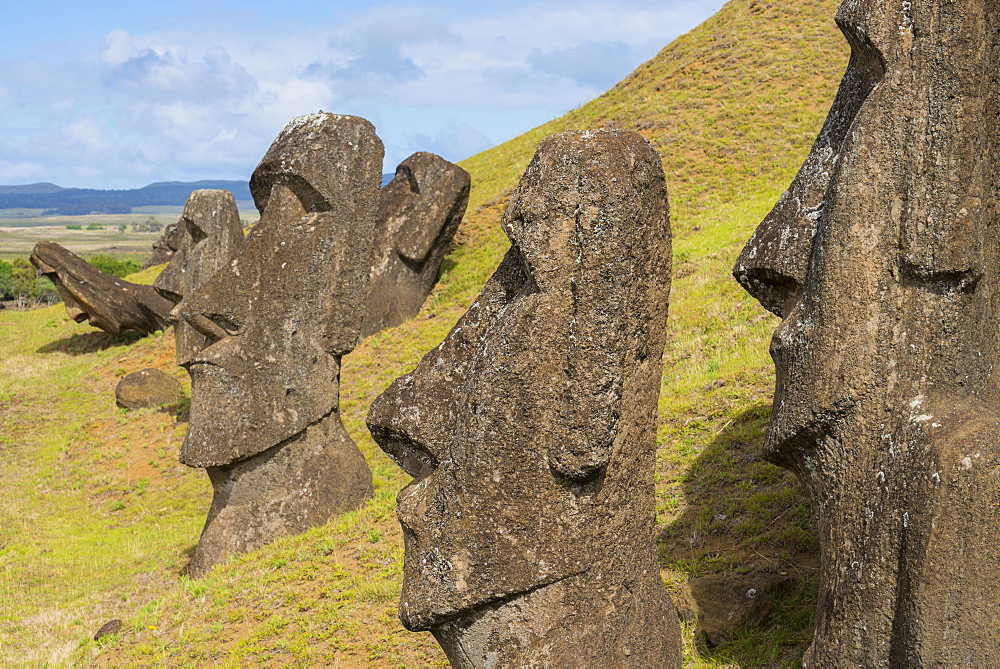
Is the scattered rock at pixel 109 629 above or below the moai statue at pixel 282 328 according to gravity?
below

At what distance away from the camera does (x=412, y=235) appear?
20328 millimetres

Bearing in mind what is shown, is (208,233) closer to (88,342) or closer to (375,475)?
(375,475)

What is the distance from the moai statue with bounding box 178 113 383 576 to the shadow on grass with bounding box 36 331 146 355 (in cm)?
1602

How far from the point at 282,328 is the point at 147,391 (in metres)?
10.1

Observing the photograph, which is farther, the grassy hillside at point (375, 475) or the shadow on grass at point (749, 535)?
the grassy hillside at point (375, 475)

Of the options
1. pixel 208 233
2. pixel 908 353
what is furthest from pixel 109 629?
pixel 208 233

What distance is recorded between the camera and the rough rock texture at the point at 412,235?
20312 mm

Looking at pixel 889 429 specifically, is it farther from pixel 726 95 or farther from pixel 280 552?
pixel 726 95

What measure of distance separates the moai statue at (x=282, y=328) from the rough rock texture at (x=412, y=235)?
8827mm

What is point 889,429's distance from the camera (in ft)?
16.9

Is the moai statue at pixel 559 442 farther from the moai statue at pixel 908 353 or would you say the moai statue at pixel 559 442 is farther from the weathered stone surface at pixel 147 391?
the weathered stone surface at pixel 147 391

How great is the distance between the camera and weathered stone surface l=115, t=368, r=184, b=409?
64.7 ft

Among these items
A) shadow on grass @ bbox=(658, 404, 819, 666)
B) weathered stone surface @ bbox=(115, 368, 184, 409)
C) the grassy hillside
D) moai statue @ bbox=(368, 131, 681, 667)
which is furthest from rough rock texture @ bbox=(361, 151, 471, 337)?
moai statue @ bbox=(368, 131, 681, 667)

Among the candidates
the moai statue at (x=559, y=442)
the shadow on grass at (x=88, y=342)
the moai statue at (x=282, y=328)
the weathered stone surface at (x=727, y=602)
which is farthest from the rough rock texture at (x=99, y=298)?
the moai statue at (x=559, y=442)
